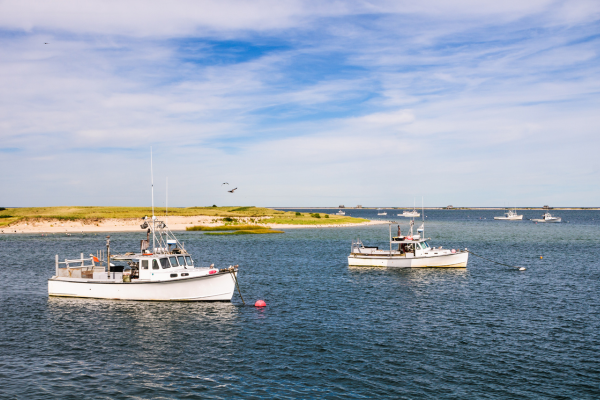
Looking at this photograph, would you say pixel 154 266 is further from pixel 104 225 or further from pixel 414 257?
pixel 104 225

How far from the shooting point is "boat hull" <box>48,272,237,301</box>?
34219 millimetres

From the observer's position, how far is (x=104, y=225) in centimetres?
13262

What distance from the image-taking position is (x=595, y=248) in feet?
261

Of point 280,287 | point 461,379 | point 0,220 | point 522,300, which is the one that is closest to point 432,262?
point 522,300

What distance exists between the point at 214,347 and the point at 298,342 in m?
4.62

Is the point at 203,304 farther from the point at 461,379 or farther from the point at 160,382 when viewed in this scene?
the point at 461,379

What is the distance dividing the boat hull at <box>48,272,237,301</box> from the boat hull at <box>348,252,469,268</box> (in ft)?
78.5

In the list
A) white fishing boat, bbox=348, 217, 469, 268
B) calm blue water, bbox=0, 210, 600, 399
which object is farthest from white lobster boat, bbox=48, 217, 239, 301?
white fishing boat, bbox=348, 217, 469, 268

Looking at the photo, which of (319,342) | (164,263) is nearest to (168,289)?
(164,263)

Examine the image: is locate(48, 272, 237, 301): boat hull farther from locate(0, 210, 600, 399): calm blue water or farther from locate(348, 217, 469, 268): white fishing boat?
locate(348, 217, 469, 268): white fishing boat

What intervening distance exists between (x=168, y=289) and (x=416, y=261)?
99.3 ft

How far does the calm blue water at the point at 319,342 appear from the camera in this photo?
1962 cm

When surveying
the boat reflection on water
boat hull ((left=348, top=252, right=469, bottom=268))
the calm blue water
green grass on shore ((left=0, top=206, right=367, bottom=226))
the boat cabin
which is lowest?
the calm blue water

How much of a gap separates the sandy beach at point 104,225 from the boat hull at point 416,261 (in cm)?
8035
